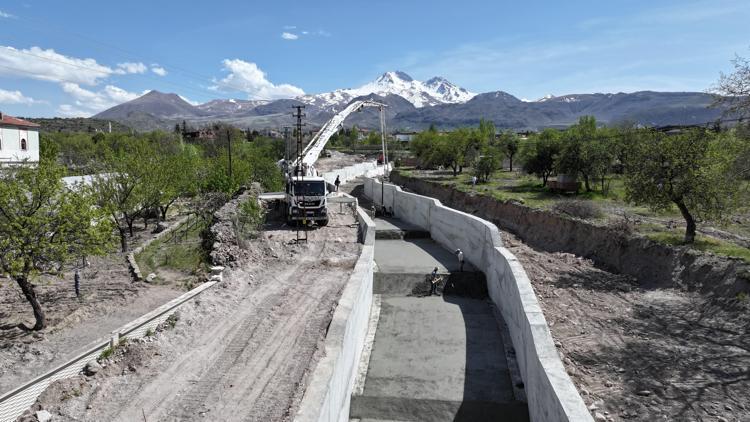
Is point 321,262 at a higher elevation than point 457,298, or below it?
higher

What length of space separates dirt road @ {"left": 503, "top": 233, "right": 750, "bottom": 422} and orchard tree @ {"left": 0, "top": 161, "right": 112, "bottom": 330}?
12976mm

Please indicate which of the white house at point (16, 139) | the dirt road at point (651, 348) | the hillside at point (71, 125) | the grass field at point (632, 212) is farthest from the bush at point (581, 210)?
the hillside at point (71, 125)

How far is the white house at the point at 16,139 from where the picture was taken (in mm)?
52406

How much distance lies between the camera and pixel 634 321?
41.6 ft

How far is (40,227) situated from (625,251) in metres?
19.5

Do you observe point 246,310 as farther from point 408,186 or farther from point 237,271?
point 408,186

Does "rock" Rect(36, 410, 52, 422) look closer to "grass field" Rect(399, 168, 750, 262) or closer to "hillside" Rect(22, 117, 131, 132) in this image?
→ "grass field" Rect(399, 168, 750, 262)

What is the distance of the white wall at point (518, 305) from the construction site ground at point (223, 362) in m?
4.27

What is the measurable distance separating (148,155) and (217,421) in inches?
1002

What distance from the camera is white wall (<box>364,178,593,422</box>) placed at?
306 inches

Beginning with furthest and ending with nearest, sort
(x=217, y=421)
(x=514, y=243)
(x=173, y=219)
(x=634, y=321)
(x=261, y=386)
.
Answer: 1. (x=173, y=219)
2. (x=514, y=243)
3. (x=634, y=321)
4. (x=261, y=386)
5. (x=217, y=421)

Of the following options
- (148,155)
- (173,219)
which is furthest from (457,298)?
(173,219)

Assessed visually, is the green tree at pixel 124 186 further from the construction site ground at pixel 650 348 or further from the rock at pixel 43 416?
the construction site ground at pixel 650 348

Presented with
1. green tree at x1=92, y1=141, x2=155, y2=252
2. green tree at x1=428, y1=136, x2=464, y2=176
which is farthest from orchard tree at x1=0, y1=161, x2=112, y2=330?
green tree at x1=428, y1=136, x2=464, y2=176
